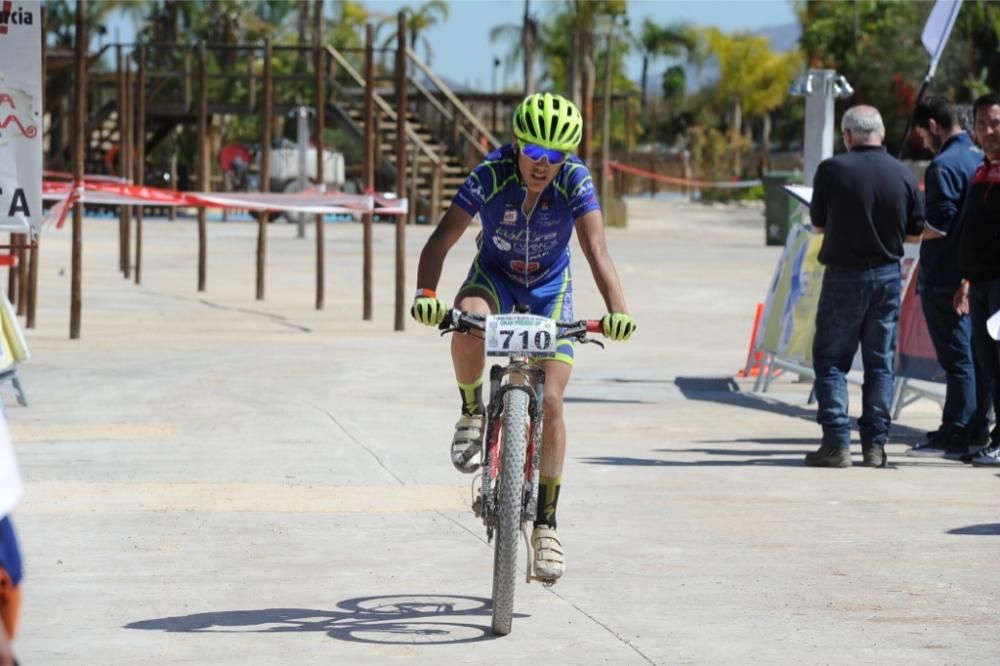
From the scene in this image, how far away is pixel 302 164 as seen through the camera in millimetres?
34531

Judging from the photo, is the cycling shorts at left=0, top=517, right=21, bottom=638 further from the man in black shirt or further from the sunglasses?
the man in black shirt

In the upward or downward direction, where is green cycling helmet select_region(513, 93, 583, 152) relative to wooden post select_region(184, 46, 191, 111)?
downward

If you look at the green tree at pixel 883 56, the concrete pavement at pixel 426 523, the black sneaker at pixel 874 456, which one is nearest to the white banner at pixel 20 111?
the concrete pavement at pixel 426 523

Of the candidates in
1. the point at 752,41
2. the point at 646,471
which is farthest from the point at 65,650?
the point at 752,41

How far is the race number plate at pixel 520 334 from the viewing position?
640 cm

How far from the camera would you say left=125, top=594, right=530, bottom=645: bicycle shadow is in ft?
21.0

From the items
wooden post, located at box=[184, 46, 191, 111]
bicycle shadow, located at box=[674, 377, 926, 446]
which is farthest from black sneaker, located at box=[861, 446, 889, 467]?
wooden post, located at box=[184, 46, 191, 111]

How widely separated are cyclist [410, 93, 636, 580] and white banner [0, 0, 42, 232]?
24.3 ft

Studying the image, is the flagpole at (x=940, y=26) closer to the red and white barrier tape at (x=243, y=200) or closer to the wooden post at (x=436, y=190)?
the red and white barrier tape at (x=243, y=200)

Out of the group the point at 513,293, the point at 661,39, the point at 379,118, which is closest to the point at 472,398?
the point at 513,293

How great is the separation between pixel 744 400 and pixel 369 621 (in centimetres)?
769

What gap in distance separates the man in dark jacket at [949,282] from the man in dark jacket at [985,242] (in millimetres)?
268

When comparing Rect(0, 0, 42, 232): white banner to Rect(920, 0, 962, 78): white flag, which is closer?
Rect(920, 0, 962, 78): white flag

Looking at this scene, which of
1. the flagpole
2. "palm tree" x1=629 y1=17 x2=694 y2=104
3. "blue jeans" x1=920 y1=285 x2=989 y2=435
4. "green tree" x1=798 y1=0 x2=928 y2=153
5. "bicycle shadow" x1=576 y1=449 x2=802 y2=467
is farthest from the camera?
"palm tree" x1=629 y1=17 x2=694 y2=104
